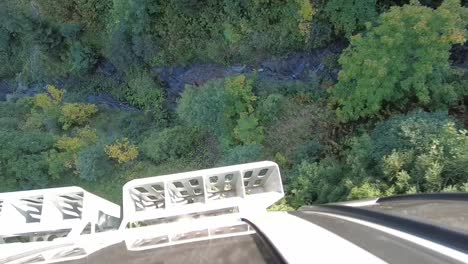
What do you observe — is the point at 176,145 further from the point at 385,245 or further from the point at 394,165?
the point at 385,245

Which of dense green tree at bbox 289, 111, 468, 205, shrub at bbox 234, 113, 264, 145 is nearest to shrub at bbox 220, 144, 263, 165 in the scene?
shrub at bbox 234, 113, 264, 145

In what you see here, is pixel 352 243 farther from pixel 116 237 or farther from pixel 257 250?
pixel 116 237

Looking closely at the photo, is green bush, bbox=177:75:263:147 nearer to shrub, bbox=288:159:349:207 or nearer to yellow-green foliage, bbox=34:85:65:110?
shrub, bbox=288:159:349:207

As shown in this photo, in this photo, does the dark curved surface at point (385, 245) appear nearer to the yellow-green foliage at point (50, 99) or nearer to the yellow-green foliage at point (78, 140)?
the yellow-green foliage at point (78, 140)

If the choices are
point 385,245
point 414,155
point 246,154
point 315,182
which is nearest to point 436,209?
point 385,245

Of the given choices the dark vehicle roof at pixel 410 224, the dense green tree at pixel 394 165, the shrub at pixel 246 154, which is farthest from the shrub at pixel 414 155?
the dark vehicle roof at pixel 410 224

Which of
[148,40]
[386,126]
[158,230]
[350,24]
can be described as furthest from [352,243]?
[148,40]
